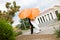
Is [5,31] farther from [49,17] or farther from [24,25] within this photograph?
[49,17]

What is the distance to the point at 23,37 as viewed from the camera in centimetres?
1149

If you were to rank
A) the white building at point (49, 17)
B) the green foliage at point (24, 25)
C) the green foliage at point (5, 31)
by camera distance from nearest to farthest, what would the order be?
the green foliage at point (5, 31) → the green foliage at point (24, 25) → the white building at point (49, 17)

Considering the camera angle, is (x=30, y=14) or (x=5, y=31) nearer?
(x=5, y=31)

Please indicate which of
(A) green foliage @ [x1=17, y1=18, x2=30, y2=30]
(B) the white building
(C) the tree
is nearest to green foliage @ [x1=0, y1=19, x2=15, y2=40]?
(C) the tree

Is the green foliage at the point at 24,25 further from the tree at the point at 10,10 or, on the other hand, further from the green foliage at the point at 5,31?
the green foliage at the point at 5,31

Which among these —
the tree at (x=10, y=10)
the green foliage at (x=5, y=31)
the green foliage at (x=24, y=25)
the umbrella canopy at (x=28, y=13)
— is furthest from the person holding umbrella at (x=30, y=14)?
the green foliage at (x=5, y=31)

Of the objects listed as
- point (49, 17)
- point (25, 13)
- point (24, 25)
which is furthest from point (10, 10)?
point (49, 17)

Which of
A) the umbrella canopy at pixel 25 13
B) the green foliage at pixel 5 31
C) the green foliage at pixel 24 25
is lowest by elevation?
the green foliage at pixel 24 25

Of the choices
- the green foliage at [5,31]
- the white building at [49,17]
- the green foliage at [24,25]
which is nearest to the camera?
the green foliage at [5,31]

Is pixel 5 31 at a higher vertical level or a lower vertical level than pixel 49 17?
higher

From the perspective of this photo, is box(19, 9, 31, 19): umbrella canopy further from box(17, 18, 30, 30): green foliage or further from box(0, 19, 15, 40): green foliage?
box(0, 19, 15, 40): green foliage

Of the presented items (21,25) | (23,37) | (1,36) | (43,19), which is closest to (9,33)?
(1,36)

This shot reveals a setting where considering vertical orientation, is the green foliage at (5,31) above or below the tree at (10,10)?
below

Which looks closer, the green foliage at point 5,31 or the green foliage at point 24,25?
the green foliage at point 5,31
